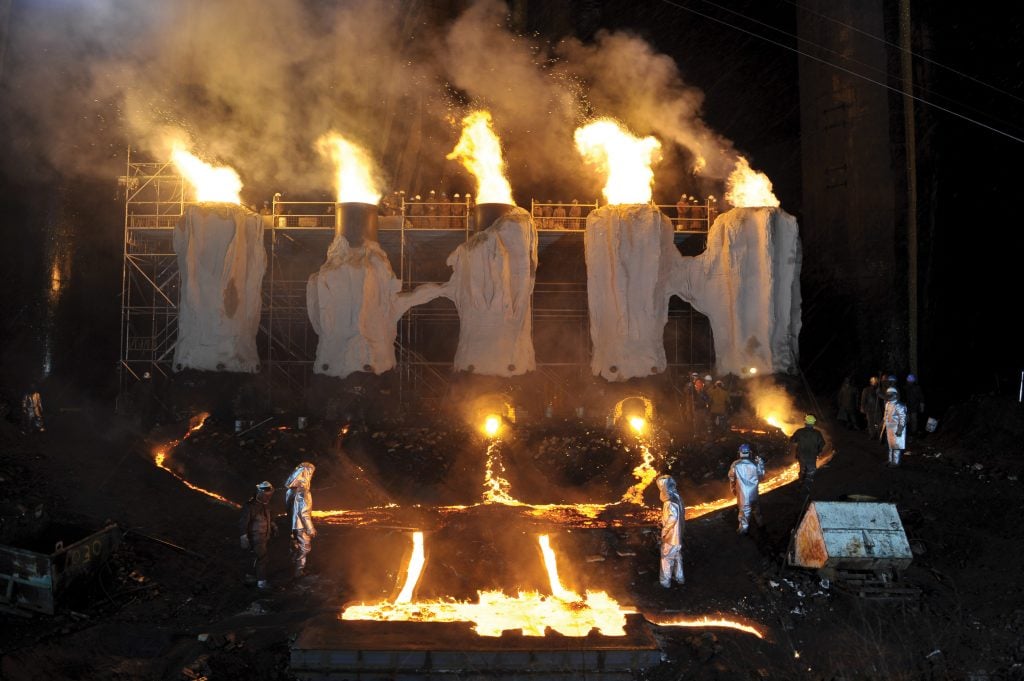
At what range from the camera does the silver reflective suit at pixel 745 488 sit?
1084 centimetres

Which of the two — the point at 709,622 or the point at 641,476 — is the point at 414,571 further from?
the point at 641,476

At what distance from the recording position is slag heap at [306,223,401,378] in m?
17.7

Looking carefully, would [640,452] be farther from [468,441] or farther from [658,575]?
[658,575]

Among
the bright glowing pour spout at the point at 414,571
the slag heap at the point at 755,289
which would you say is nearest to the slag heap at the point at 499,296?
the slag heap at the point at 755,289

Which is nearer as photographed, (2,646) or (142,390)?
(2,646)

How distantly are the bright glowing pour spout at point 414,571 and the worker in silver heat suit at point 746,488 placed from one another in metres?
4.56

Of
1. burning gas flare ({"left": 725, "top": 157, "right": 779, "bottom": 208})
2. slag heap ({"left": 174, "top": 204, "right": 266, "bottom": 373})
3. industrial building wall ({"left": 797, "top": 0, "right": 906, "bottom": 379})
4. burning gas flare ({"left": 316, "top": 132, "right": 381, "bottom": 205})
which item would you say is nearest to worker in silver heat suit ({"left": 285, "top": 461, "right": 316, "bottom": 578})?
slag heap ({"left": 174, "top": 204, "right": 266, "bottom": 373})

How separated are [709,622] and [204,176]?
16.3 m

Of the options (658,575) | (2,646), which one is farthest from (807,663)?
(2,646)

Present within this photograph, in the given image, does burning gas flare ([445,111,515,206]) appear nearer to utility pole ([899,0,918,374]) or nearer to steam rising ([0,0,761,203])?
steam rising ([0,0,761,203])

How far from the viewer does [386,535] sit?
1152 centimetres

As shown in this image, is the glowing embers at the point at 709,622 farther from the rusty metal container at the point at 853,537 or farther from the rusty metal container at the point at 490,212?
the rusty metal container at the point at 490,212

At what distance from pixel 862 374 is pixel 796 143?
7.96 meters

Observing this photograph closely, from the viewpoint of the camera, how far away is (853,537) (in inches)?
366
